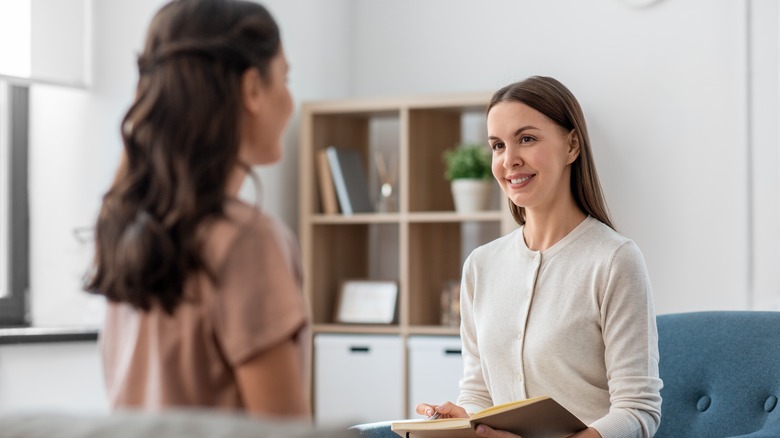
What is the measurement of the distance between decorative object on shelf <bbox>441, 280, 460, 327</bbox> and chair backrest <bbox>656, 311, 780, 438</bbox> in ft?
4.82

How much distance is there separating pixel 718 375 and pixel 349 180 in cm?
208

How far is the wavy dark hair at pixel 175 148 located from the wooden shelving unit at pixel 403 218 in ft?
9.32

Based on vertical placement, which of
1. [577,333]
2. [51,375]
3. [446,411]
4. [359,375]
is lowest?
[359,375]

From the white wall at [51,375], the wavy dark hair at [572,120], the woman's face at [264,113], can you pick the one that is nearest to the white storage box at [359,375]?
the white wall at [51,375]

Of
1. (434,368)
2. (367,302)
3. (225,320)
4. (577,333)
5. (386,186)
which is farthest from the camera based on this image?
(386,186)

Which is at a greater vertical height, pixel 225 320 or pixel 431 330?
pixel 225 320

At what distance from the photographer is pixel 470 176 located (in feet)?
13.4

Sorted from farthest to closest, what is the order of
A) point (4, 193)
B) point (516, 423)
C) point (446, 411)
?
1. point (4, 193)
2. point (446, 411)
3. point (516, 423)

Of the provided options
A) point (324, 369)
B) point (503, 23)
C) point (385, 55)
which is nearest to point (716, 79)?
point (503, 23)

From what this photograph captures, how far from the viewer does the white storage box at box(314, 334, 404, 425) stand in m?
4.05

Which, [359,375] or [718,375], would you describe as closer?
[718,375]

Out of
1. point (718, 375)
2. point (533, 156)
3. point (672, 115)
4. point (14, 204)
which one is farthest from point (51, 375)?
point (672, 115)

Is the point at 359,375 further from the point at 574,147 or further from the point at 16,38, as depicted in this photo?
the point at 574,147

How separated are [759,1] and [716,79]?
32 centimetres
